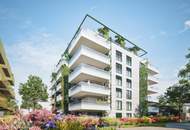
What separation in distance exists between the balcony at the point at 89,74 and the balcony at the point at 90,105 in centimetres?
366

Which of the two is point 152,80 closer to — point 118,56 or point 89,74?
point 118,56

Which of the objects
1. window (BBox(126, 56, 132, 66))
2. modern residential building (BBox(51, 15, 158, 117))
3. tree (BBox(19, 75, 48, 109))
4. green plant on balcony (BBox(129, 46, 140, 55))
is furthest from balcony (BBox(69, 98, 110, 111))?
tree (BBox(19, 75, 48, 109))

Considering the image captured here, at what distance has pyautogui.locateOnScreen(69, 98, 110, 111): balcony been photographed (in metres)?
37.5

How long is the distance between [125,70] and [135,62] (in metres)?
5.12

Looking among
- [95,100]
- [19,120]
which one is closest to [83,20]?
[95,100]

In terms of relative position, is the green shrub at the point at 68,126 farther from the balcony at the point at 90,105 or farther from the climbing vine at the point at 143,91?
the climbing vine at the point at 143,91

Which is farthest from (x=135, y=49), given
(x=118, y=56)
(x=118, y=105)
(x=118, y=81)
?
(x=118, y=105)

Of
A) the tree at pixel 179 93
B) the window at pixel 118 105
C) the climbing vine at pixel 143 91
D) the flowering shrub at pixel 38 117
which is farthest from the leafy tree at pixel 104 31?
the flowering shrub at pixel 38 117

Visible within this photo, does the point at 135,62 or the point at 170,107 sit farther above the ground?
the point at 135,62

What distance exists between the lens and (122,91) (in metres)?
47.3

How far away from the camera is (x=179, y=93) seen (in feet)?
190

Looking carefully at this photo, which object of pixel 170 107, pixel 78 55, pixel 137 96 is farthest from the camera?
pixel 170 107

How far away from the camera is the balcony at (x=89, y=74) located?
38.0 meters

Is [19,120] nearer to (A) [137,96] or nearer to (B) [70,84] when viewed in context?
(B) [70,84]
